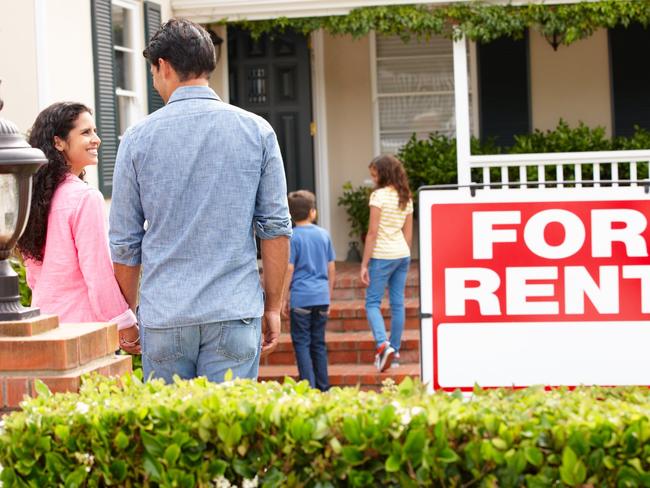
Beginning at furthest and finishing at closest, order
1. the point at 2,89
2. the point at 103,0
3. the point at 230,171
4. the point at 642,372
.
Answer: the point at 103,0 → the point at 2,89 → the point at 230,171 → the point at 642,372

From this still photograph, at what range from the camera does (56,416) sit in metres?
3.07

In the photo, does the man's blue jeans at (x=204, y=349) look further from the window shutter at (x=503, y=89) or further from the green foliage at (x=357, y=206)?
the window shutter at (x=503, y=89)

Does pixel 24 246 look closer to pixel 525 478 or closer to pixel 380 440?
pixel 380 440

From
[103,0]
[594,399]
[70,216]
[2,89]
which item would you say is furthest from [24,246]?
[103,0]

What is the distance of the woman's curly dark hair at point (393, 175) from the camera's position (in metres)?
9.16

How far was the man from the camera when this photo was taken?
12.7ft

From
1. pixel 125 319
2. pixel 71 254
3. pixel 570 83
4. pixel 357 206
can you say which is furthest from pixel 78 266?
pixel 570 83

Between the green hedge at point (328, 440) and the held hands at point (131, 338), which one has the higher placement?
the held hands at point (131, 338)

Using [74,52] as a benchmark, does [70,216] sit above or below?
below

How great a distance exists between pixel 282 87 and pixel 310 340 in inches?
189

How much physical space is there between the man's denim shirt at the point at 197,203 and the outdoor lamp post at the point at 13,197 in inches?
11.9

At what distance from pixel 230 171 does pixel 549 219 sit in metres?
1.04

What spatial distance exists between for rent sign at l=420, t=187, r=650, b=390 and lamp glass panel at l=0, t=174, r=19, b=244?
1.36 meters

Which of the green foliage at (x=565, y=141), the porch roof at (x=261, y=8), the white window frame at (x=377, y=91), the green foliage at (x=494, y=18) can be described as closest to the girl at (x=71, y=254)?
the green foliage at (x=494, y=18)
